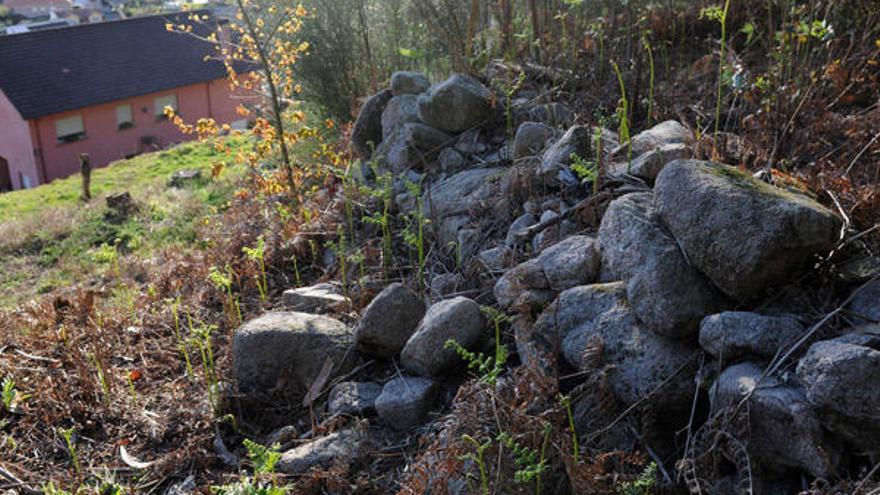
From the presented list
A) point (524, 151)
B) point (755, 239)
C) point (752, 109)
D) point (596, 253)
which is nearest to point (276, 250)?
point (524, 151)

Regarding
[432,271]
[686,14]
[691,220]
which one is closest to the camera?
[691,220]

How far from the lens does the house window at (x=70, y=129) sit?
29.7 m

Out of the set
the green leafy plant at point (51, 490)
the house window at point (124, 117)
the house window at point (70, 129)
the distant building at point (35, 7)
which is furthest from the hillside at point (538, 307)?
the distant building at point (35, 7)

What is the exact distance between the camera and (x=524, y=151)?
500 centimetres

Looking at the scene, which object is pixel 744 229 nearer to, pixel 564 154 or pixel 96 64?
pixel 564 154

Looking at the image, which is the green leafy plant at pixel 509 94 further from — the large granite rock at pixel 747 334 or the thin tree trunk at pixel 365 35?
the thin tree trunk at pixel 365 35

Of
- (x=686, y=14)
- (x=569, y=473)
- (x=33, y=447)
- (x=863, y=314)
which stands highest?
(x=686, y=14)

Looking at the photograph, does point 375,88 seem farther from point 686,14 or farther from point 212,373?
point 212,373

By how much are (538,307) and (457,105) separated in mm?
2338

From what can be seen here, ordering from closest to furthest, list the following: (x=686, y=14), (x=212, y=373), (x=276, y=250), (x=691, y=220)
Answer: (x=691, y=220) → (x=212, y=373) → (x=276, y=250) → (x=686, y=14)

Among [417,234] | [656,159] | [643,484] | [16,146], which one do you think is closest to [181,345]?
[417,234]

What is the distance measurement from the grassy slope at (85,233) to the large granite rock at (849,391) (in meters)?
7.40

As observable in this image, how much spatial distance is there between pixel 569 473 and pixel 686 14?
4.72 meters

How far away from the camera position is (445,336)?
3.74m
